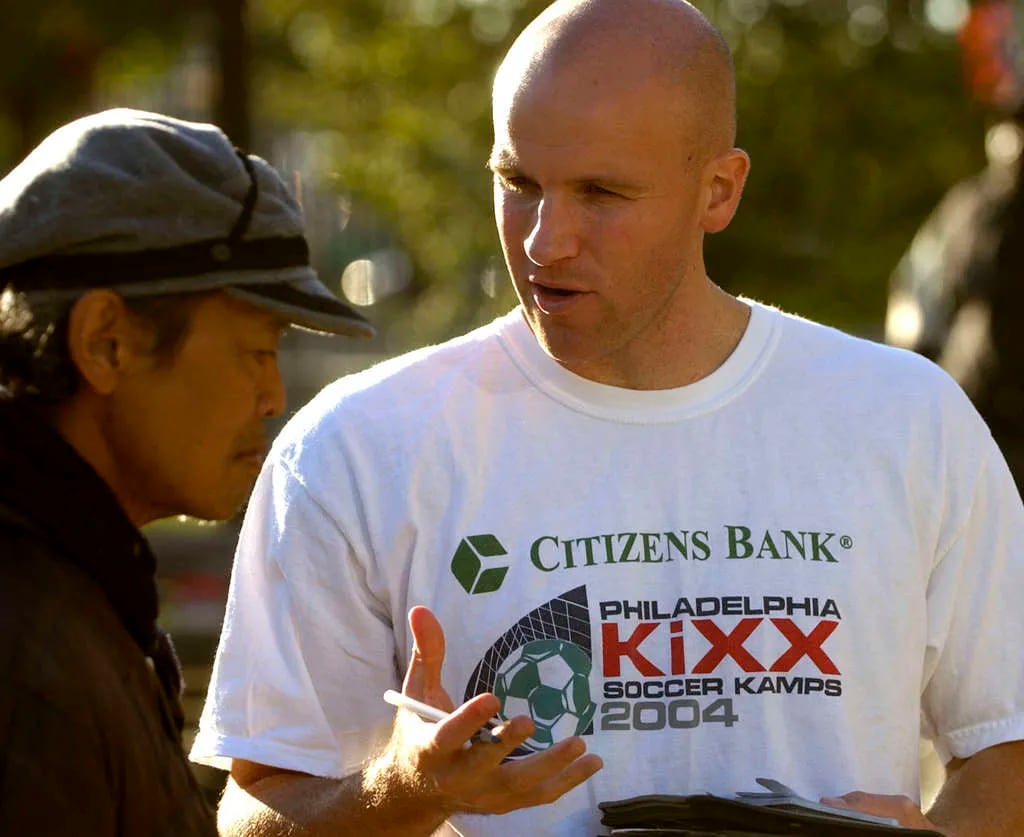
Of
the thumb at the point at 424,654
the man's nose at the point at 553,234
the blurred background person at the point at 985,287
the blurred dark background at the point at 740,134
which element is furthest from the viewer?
the blurred dark background at the point at 740,134

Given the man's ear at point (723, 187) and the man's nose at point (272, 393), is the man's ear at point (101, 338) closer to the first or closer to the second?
the man's nose at point (272, 393)

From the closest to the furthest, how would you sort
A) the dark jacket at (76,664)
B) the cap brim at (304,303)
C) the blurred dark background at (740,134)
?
the dark jacket at (76,664)
the cap brim at (304,303)
the blurred dark background at (740,134)

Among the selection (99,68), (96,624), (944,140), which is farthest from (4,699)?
(99,68)

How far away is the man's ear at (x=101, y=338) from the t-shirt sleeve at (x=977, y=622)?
1.46 meters

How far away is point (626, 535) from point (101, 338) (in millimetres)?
1006

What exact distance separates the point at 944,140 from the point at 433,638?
397 inches

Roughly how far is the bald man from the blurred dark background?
700cm

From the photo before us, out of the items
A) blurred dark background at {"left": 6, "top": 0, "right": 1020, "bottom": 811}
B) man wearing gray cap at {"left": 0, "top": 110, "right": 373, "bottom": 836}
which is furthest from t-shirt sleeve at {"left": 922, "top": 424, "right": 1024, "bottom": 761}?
blurred dark background at {"left": 6, "top": 0, "right": 1020, "bottom": 811}

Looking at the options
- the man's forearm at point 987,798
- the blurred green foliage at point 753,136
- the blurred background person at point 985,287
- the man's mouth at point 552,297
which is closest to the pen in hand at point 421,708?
the man's mouth at point 552,297

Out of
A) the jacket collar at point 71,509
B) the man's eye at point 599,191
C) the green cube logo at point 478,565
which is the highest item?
the man's eye at point 599,191

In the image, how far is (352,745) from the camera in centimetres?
335

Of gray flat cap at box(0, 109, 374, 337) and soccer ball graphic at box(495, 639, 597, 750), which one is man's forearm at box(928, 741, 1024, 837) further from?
gray flat cap at box(0, 109, 374, 337)

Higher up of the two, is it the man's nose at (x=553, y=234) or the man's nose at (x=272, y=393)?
the man's nose at (x=553, y=234)

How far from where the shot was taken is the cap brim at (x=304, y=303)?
9.52 feet
